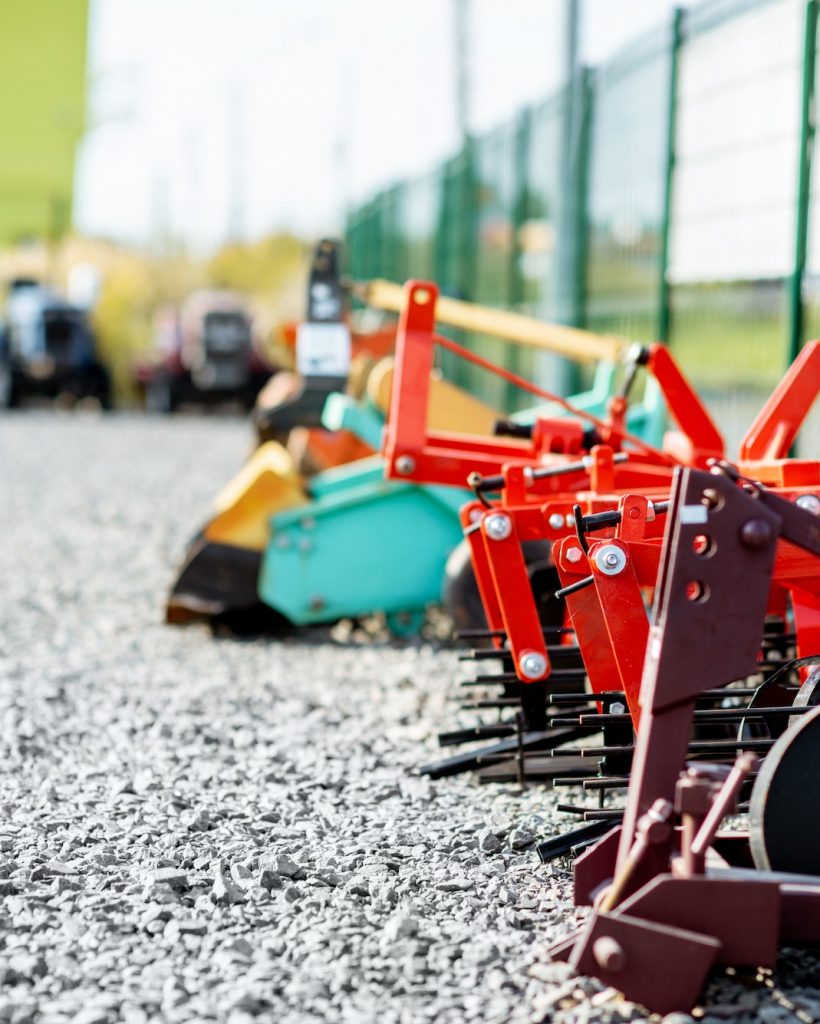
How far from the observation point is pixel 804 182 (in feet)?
20.7

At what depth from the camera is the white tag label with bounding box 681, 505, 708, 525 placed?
2690 millimetres

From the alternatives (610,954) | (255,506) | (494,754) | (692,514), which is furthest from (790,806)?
(255,506)

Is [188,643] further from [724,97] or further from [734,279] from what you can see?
[724,97]

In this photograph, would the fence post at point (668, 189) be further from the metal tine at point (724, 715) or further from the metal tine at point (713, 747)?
the metal tine at point (713, 747)

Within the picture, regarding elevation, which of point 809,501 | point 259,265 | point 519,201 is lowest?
point 809,501

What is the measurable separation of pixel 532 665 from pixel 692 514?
1.05 metres

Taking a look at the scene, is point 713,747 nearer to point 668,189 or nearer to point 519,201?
point 668,189

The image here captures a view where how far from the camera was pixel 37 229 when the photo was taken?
1935 inches

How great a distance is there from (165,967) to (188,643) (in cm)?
358

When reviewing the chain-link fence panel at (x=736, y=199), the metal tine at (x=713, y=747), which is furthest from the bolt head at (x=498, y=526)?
the chain-link fence panel at (x=736, y=199)

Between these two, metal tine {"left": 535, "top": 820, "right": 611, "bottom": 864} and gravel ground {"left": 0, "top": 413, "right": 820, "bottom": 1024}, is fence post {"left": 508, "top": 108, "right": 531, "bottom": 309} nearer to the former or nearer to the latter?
gravel ground {"left": 0, "top": 413, "right": 820, "bottom": 1024}

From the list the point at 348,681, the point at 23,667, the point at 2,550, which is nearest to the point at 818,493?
the point at 348,681

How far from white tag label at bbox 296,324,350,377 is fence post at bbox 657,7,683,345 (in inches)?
95.9

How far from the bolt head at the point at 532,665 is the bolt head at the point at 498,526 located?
0.29 metres
